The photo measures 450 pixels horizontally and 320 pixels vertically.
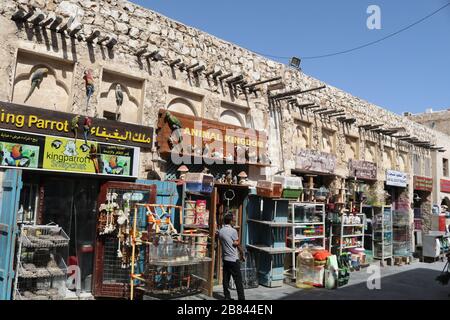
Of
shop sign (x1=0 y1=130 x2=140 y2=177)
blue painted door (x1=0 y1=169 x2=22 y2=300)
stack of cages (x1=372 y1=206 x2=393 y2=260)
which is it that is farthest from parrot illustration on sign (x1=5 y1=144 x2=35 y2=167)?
stack of cages (x1=372 y1=206 x2=393 y2=260)

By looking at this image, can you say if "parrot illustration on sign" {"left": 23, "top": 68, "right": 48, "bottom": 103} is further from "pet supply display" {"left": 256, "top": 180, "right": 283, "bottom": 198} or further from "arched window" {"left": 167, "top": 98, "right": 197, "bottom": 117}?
"pet supply display" {"left": 256, "top": 180, "right": 283, "bottom": 198}

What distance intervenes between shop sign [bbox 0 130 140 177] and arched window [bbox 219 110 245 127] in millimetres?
3098

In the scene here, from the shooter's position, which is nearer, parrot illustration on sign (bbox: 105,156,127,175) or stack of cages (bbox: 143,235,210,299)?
stack of cages (bbox: 143,235,210,299)

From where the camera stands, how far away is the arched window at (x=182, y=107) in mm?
9250

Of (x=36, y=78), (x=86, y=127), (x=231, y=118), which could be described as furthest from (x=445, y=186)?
(x=36, y=78)

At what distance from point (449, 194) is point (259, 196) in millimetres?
16456

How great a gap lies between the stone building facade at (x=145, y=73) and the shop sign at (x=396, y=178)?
4182 mm

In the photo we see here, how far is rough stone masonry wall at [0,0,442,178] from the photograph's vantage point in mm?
7027

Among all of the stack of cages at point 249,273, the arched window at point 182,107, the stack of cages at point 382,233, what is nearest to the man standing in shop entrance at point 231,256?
the stack of cages at point 249,273

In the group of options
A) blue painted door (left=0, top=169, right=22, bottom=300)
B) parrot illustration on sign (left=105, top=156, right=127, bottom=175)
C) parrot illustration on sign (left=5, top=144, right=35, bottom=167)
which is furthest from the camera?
parrot illustration on sign (left=105, top=156, right=127, bottom=175)

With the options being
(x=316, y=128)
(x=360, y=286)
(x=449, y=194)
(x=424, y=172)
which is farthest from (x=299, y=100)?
(x=449, y=194)

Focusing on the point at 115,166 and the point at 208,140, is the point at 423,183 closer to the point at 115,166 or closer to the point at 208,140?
the point at 208,140

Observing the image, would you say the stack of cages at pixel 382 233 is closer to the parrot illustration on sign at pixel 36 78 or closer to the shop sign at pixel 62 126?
the shop sign at pixel 62 126

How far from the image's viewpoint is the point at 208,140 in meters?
Result: 9.47
